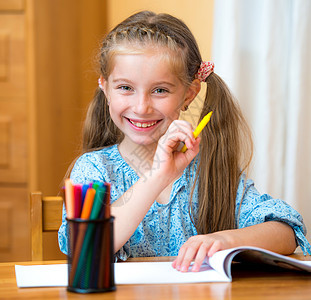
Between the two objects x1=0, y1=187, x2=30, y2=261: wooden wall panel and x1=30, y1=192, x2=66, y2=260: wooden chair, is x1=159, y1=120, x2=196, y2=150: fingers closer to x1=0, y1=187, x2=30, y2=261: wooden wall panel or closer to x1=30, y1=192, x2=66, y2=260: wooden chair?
x1=30, y1=192, x2=66, y2=260: wooden chair

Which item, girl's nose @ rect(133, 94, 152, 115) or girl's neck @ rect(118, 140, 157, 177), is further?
girl's neck @ rect(118, 140, 157, 177)

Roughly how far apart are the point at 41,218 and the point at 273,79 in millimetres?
968

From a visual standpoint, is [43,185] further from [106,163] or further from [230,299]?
[230,299]

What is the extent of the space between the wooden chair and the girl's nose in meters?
0.27

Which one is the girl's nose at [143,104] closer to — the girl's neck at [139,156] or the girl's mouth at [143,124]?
the girl's mouth at [143,124]

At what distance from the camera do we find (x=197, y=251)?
2.91 ft

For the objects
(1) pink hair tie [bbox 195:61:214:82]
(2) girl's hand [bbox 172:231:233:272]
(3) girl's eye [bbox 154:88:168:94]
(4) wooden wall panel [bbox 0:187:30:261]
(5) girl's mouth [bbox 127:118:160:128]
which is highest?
(1) pink hair tie [bbox 195:61:214:82]

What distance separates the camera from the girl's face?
1217mm

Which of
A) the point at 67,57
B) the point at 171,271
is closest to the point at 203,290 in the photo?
the point at 171,271

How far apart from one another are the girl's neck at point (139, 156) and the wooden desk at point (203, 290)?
58 centimetres

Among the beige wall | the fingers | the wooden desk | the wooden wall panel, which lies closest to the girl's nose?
the fingers

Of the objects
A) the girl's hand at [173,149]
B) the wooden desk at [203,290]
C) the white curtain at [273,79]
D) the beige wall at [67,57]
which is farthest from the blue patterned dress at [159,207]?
the beige wall at [67,57]

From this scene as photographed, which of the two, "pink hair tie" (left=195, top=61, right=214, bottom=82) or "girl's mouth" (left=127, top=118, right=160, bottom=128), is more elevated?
"pink hair tie" (left=195, top=61, right=214, bottom=82)

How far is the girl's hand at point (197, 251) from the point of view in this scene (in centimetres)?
86
